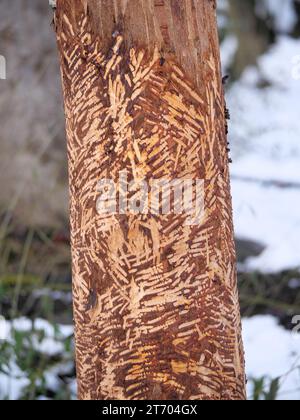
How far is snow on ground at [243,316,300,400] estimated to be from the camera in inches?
104

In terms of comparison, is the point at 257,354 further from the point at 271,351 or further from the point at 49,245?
the point at 49,245

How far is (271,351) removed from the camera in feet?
9.41

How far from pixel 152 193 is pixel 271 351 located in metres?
1.67

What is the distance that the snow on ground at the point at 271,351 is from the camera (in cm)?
265

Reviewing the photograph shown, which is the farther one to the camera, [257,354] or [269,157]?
[269,157]

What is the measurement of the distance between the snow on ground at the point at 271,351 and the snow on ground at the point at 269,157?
48 centimetres

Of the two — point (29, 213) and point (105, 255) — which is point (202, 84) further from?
point (29, 213)

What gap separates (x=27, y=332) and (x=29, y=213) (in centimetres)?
90

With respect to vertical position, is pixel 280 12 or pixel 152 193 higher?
pixel 280 12

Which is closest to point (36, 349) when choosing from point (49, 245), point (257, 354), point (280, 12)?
point (49, 245)

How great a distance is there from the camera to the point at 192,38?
53.8 inches

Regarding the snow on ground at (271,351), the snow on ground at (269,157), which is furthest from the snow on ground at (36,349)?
the snow on ground at (269,157)

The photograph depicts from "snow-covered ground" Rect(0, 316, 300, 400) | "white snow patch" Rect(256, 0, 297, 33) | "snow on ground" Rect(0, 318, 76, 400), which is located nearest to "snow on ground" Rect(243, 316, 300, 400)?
"snow-covered ground" Rect(0, 316, 300, 400)

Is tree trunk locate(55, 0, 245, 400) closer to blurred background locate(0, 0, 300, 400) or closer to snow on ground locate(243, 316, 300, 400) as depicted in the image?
blurred background locate(0, 0, 300, 400)
